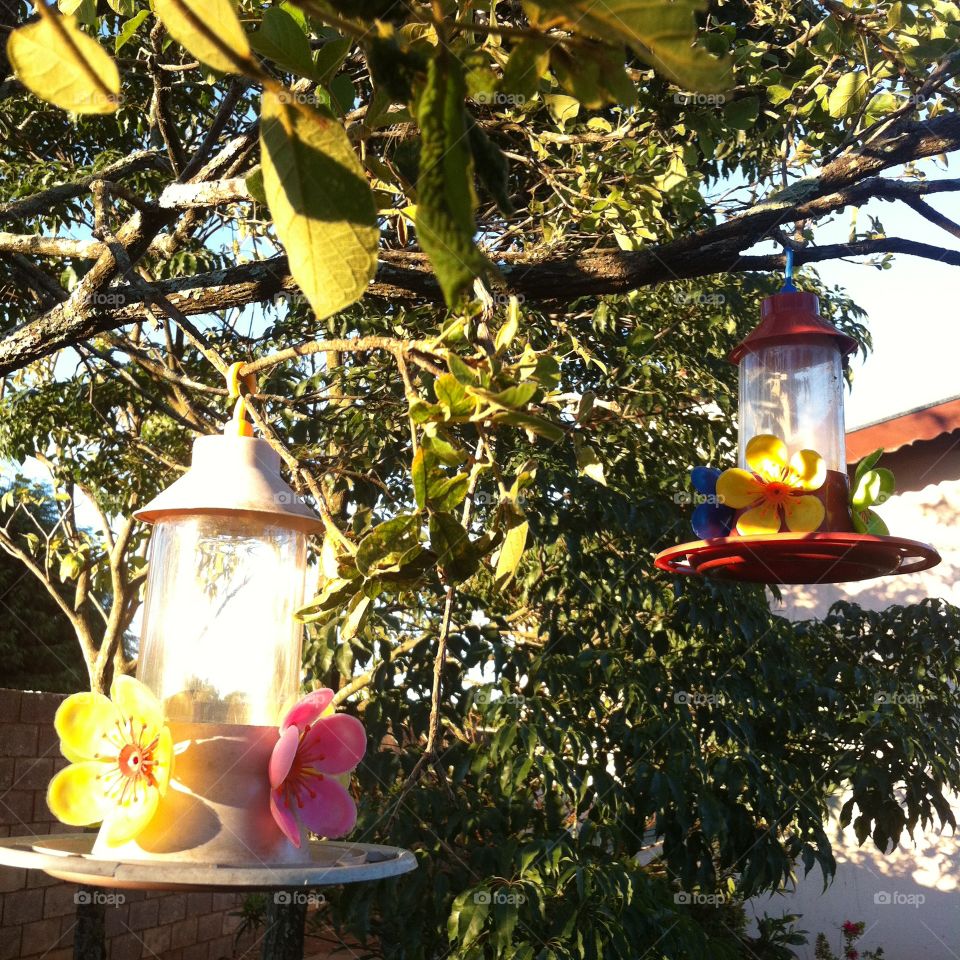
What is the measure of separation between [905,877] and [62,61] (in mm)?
6836

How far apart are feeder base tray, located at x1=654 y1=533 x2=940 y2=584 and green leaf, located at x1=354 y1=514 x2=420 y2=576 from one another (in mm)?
747

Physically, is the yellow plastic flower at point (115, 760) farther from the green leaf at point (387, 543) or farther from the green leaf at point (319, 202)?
the green leaf at point (319, 202)

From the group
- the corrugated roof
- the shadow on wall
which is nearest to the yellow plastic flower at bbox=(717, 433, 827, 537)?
the corrugated roof

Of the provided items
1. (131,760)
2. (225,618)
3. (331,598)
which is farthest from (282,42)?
(225,618)

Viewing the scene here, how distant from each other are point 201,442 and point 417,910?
2290 mm

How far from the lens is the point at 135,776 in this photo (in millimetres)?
1194

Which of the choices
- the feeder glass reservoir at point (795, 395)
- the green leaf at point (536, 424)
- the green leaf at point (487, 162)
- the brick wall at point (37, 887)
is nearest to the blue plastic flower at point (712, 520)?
the feeder glass reservoir at point (795, 395)

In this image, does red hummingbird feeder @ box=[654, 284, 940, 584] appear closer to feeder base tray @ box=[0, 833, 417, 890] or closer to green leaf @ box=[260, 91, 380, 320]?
feeder base tray @ box=[0, 833, 417, 890]

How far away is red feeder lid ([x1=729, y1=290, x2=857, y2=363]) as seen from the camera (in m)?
1.86

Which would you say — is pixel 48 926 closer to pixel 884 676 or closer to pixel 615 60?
pixel 884 676

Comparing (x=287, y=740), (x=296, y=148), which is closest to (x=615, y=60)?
(x=296, y=148)

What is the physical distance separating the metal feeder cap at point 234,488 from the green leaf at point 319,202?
0.95m

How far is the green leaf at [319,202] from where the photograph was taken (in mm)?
307

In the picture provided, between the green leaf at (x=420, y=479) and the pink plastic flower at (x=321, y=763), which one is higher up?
the green leaf at (x=420, y=479)
